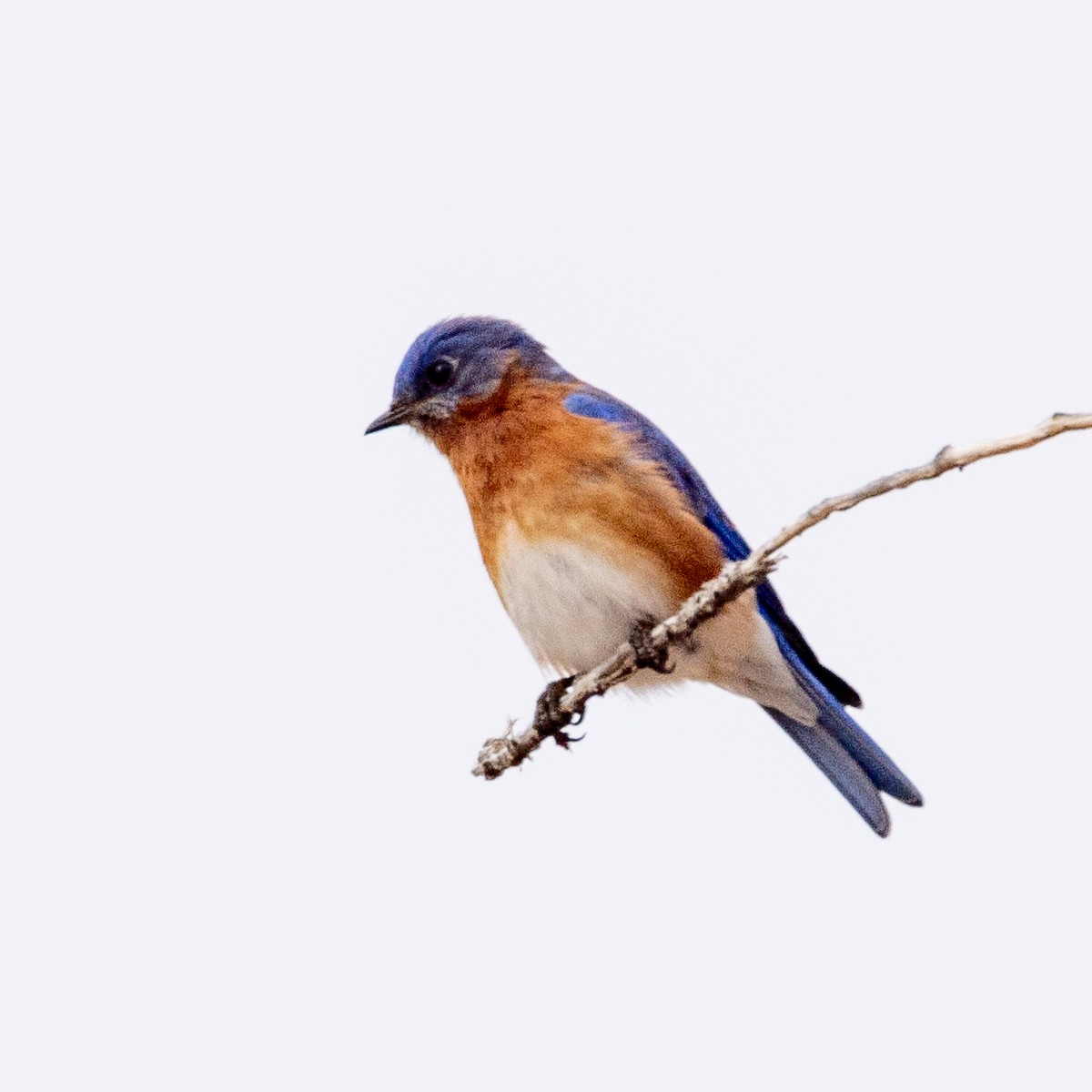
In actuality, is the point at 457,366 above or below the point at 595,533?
above

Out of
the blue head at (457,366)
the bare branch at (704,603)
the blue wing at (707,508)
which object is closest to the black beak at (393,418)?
the blue head at (457,366)

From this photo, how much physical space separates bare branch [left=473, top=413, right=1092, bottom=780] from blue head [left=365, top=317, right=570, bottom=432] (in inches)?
68.9

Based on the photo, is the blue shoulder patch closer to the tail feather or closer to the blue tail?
the blue tail

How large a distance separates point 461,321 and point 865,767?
10.4 feet

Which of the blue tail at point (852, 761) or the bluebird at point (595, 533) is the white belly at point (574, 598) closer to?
the bluebird at point (595, 533)

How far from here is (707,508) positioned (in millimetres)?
8258

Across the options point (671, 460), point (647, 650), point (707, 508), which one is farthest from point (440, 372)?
point (647, 650)

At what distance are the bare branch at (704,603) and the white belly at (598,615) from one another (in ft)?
0.55

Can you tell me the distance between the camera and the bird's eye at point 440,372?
8812mm

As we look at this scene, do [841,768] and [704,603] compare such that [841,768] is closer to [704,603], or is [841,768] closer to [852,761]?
[852,761]

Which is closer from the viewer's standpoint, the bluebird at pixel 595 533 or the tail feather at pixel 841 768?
the bluebird at pixel 595 533

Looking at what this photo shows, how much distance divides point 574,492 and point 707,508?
831 mm

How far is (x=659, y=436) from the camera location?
8398 mm

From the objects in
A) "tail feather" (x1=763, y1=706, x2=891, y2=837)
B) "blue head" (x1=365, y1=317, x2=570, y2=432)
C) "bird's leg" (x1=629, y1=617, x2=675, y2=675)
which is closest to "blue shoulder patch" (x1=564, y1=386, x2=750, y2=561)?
"blue head" (x1=365, y1=317, x2=570, y2=432)
